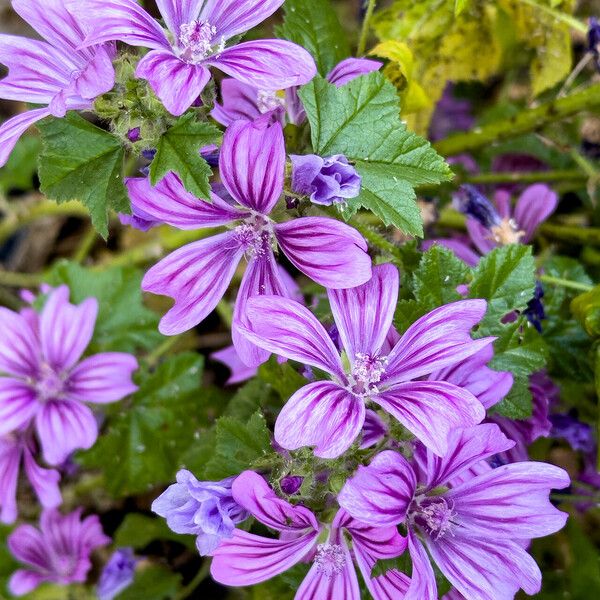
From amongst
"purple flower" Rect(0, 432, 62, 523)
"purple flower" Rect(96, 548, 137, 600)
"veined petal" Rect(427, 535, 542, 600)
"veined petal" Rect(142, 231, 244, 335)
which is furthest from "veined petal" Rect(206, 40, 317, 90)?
"purple flower" Rect(96, 548, 137, 600)

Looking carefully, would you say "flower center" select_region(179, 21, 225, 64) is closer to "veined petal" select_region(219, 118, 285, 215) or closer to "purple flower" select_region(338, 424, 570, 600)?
"veined petal" select_region(219, 118, 285, 215)

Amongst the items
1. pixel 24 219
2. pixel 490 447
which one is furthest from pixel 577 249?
pixel 24 219

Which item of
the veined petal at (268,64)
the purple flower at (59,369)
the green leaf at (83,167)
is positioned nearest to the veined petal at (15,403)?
the purple flower at (59,369)

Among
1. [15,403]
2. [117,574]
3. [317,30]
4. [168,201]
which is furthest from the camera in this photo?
[117,574]

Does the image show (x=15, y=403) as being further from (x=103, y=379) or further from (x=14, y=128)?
(x=14, y=128)

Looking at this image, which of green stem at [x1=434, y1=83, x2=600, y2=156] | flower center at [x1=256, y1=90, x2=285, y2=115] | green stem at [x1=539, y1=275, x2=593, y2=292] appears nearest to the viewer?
flower center at [x1=256, y1=90, x2=285, y2=115]

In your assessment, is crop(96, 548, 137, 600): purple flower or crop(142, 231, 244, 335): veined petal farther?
crop(96, 548, 137, 600): purple flower

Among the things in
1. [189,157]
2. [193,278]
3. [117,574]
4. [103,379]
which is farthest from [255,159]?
[117,574]
